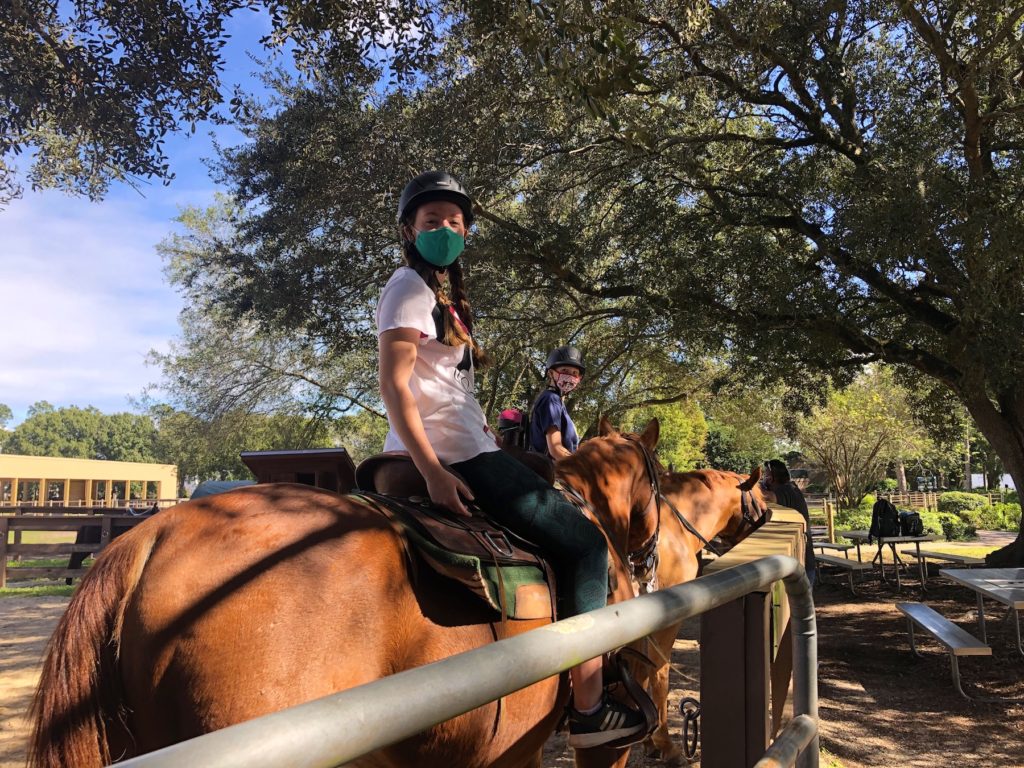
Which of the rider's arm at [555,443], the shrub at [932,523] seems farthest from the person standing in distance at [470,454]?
the shrub at [932,523]

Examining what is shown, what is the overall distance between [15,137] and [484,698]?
1001 cm

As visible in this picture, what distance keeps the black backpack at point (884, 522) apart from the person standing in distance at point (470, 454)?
13.6m

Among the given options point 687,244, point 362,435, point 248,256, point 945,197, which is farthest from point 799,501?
point 362,435

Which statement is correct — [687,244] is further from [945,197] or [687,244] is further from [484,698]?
[484,698]

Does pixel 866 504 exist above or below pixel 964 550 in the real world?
above

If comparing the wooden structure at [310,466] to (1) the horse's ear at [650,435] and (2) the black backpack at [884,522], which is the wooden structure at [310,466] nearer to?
(1) the horse's ear at [650,435]

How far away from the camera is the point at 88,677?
1623mm

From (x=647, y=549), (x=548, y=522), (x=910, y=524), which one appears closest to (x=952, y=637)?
(x=647, y=549)

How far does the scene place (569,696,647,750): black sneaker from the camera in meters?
2.50

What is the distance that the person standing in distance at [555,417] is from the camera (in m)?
5.03

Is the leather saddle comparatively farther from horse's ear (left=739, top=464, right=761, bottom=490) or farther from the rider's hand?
horse's ear (left=739, top=464, right=761, bottom=490)

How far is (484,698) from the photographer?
858 millimetres

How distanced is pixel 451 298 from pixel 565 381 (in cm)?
271

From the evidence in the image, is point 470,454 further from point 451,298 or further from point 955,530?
point 955,530
